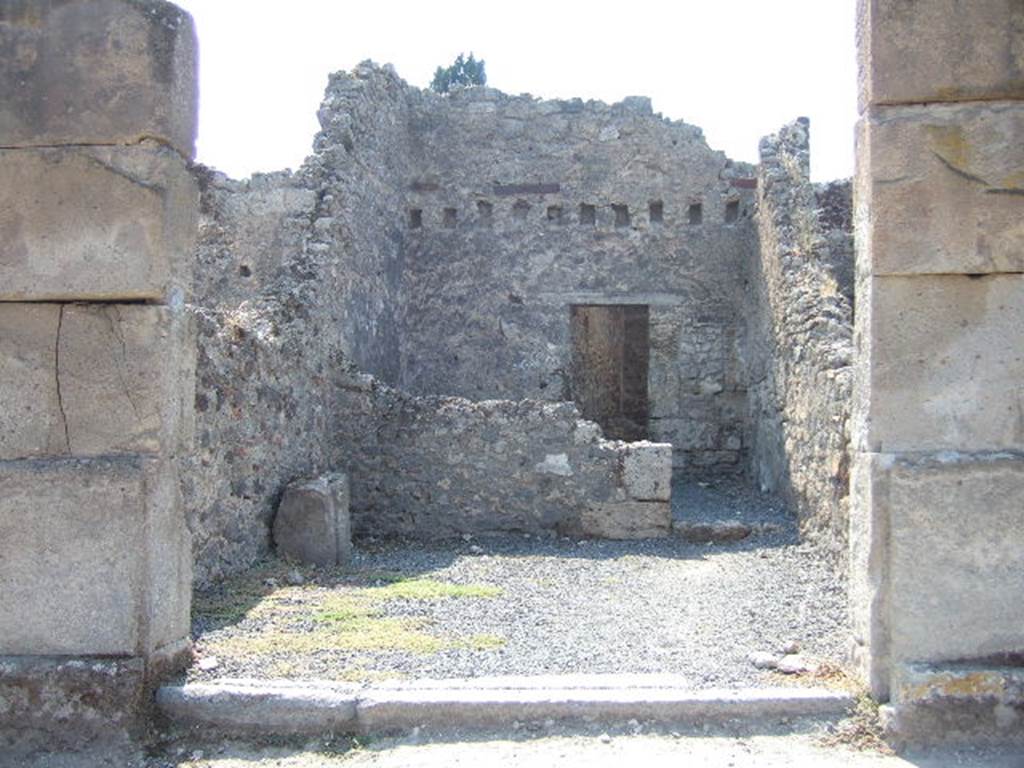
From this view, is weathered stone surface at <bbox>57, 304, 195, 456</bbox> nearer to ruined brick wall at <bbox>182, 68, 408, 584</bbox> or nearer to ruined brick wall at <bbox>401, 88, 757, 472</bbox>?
ruined brick wall at <bbox>182, 68, 408, 584</bbox>

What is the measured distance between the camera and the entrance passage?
56.3 ft

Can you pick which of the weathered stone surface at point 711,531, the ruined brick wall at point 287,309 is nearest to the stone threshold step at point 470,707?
the ruined brick wall at point 287,309

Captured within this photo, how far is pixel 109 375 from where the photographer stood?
14.3 ft

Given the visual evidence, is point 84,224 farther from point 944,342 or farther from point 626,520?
point 626,520

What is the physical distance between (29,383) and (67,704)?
1.28 metres

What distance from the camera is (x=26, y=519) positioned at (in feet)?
14.1

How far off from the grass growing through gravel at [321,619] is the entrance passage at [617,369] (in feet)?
30.4

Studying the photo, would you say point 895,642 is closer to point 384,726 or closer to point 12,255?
point 384,726

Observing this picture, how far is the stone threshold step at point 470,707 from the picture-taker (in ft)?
13.7

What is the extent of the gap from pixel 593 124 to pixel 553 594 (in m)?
7.80

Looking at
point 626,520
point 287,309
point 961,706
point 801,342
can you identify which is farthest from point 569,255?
point 961,706

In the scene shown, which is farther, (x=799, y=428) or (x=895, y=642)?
(x=799, y=428)

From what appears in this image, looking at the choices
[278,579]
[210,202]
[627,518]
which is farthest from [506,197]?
[278,579]

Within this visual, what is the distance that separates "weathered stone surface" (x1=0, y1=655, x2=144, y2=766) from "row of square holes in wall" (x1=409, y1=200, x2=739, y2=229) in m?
9.56
